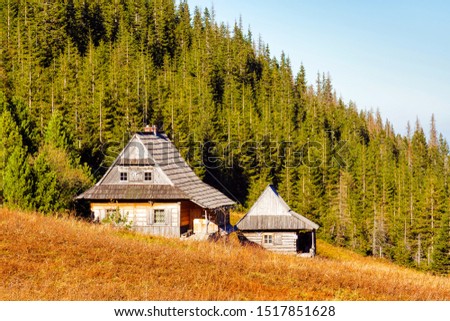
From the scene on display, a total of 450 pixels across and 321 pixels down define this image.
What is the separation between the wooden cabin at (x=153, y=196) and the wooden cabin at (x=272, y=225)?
19.6ft

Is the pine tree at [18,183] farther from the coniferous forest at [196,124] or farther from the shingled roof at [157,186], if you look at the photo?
the shingled roof at [157,186]

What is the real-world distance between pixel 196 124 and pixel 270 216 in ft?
116

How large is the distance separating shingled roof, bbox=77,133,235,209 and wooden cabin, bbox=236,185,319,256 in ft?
19.9

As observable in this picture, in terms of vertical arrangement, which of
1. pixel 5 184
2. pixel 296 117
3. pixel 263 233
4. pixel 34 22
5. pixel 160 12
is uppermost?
pixel 160 12

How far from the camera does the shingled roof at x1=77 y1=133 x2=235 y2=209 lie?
35031 mm

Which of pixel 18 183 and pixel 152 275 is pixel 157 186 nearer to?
pixel 18 183

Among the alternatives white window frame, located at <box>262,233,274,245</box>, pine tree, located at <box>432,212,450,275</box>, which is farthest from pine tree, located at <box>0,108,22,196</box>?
pine tree, located at <box>432,212,450,275</box>

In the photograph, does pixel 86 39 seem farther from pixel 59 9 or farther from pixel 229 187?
pixel 229 187

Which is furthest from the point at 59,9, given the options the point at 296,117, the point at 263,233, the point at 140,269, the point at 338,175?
the point at 140,269

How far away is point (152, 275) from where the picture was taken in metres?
15.1

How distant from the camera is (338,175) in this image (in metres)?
93.5

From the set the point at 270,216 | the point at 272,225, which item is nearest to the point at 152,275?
the point at 272,225

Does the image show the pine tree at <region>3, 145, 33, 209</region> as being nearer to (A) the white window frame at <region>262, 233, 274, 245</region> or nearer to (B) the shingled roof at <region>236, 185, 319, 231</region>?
(B) the shingled roof at <region>236, 185, 319, 231</region>

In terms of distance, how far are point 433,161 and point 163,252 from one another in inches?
4840
